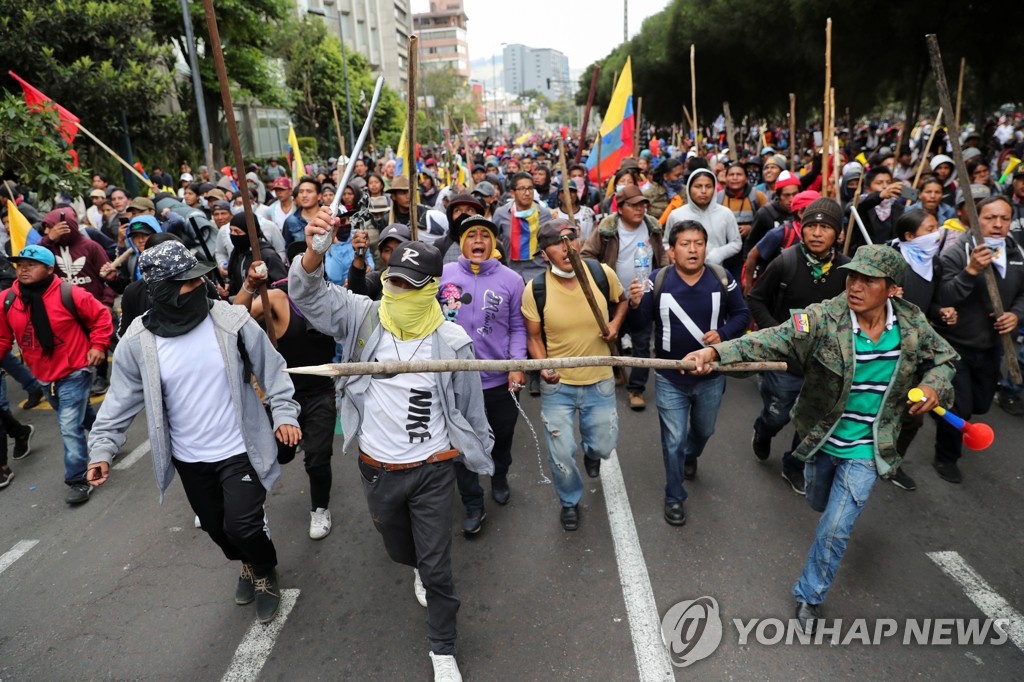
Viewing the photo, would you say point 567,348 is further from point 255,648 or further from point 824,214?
point 255,648

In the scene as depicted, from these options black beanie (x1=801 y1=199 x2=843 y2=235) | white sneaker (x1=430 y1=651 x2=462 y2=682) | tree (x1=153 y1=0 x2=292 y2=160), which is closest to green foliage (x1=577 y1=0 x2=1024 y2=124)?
black beanie (x1=801 y1=199 x2=843 y2=235)

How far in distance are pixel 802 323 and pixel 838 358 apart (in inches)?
9.1

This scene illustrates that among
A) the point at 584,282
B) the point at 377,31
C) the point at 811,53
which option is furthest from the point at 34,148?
the point at 377,31

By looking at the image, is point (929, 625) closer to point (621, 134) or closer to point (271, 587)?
point (271, 587)

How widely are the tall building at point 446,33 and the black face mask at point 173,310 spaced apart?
138940 mm

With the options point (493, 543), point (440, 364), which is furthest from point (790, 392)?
point (440, 364)

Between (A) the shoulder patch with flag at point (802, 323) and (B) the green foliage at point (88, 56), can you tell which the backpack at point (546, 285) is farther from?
(B) the green foliage at point (88, 56)

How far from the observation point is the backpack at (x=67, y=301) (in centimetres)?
493

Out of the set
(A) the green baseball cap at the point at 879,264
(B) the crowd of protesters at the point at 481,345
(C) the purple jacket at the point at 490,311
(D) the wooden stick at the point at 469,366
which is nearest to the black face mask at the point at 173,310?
(B) the crowd of protesters at the point at 481,345

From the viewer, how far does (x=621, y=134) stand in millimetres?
7676

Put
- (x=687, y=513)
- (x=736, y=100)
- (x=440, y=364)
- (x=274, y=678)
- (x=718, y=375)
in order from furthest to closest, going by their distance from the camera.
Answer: (x=736, y=100) < (x=687, y=513) < (x=718, y=375) < (x=274, y=678) < (x=440, y=364)

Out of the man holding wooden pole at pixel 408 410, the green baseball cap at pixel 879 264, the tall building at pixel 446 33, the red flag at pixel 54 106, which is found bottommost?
the man holding wooden pole at pixel 408 410

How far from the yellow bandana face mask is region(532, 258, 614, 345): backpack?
3.33 feet

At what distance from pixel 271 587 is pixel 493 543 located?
131 cm
